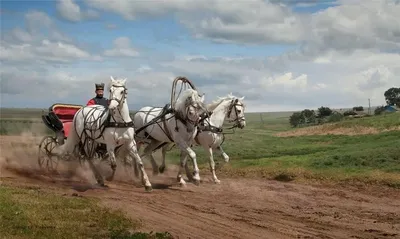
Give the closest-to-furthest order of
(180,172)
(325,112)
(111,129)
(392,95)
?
(111,129) < (180,172) < (325,112) < (392,95)

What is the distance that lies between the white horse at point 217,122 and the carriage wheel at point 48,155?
151 inches

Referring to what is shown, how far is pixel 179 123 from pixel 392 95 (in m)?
71.6

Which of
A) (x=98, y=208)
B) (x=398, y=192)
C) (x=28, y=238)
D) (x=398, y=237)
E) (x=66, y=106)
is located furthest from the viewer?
(x=66, y=106)

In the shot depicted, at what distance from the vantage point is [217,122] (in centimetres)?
1767

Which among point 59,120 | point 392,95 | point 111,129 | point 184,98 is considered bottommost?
point 111,129

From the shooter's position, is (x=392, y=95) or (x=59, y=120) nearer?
(x=59, y=120)

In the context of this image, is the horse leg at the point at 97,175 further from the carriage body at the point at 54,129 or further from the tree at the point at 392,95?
the tree at the point at 392,95

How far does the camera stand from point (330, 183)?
18625 millimetres

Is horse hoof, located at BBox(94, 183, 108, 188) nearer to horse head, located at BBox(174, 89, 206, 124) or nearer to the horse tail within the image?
the horse tail

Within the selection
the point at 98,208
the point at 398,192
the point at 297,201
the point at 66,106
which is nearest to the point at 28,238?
the point at 98,208

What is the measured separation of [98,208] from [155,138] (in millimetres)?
5926

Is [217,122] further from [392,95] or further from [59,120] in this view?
[392,95]

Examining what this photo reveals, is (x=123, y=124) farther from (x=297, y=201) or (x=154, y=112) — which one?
(x=297, y=201)

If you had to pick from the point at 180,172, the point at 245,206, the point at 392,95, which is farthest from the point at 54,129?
the point at 392,95
